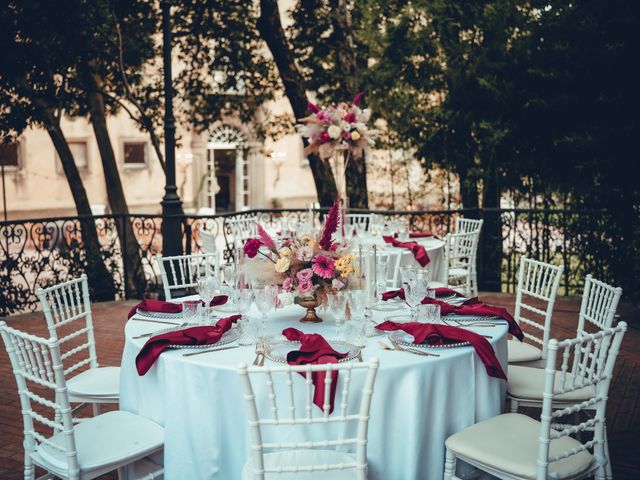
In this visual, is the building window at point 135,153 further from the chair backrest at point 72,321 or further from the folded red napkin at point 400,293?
the folded red napkin at point 400,293

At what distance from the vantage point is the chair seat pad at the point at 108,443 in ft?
9.14

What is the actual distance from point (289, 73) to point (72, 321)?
17.4ft

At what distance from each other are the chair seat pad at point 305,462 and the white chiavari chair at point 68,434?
21.8 inches

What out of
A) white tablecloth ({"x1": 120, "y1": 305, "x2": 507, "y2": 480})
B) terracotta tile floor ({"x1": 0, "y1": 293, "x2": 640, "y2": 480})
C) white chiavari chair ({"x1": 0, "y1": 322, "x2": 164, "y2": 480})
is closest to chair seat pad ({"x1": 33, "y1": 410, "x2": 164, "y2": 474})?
white chiavari chair ({"x1": 0, "y1": 322, "x2": 164, "y2": 480})

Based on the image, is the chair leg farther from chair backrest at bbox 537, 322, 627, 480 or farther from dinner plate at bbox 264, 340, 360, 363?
dinner plate at bbox 264, 340, 360, 363

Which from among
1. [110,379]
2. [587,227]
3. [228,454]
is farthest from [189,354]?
[587,227]

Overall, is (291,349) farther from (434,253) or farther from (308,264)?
(434,253)

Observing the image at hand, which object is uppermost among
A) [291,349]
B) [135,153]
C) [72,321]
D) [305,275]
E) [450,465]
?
[135,153]

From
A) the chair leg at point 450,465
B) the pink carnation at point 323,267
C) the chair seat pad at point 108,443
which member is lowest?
the chair leg at point 450,465

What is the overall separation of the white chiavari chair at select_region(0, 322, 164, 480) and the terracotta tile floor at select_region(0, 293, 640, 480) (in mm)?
846

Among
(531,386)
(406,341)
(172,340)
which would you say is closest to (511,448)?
(406,341)

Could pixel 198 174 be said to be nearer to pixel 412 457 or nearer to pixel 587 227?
pixel 587 227

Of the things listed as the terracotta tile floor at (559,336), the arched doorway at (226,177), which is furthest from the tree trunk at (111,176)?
the arched doorway at (226,177)

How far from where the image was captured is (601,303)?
11.4 ft
